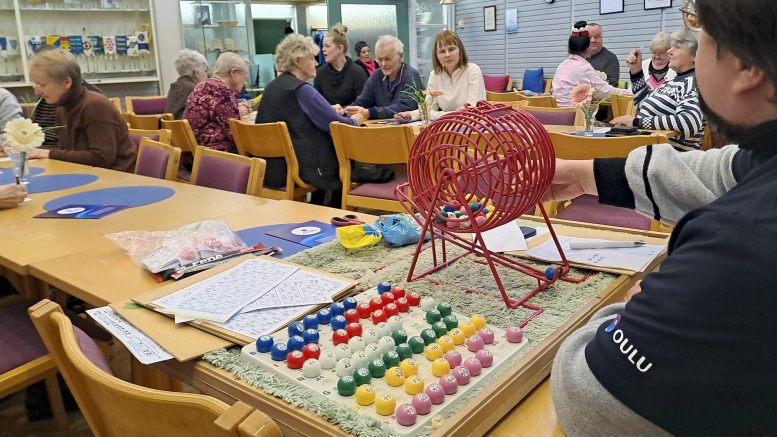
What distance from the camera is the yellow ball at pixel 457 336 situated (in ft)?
3.15

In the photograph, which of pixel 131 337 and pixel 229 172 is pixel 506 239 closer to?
pixel 131 337

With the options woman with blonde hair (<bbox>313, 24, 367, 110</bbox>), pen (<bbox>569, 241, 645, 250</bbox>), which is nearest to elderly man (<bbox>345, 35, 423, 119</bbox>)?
woman with blonde hair (<bbox>313, 24, 367, 110</bbox>)

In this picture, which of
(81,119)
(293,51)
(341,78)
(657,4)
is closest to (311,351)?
(81,119)

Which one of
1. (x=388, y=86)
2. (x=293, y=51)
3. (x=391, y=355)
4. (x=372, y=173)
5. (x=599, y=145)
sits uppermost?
(x=293, y=51)

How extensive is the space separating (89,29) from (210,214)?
664cm

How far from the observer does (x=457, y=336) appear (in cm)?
96

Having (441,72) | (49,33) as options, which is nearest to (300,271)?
(441,72)

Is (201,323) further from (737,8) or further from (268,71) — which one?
(268,71)

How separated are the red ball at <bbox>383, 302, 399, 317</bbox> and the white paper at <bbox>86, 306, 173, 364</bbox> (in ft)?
1.19

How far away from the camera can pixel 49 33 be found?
7.15 m

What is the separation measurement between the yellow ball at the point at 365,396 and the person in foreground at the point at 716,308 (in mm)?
260

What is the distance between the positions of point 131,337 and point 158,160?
1960 millimetres

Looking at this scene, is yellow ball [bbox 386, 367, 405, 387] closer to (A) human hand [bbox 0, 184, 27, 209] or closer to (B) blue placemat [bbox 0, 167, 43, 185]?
(A) human hand [bbox 0, 184, 27, 209]

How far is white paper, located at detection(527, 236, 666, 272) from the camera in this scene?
126 cm
